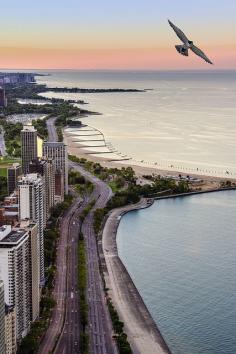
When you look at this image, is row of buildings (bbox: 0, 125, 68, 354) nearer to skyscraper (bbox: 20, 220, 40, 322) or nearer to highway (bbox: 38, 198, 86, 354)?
skyscraper (bbox: 20, 220, 40, 322)

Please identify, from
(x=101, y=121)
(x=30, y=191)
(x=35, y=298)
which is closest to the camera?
(x=35, y=298)

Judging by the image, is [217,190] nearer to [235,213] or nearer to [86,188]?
[235,213]

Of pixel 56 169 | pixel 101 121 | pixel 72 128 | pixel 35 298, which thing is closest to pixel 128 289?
pixel 35 298

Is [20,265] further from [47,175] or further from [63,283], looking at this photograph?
[47,175]

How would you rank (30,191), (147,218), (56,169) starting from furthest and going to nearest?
(56,169)
(147,218)
(30,191)

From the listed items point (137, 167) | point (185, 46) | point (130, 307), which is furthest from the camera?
point (137, 167)

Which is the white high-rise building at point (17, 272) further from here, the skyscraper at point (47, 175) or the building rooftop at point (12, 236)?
the skyscraper at point (47, 175)

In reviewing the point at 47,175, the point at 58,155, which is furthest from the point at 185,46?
the point at 58,155
